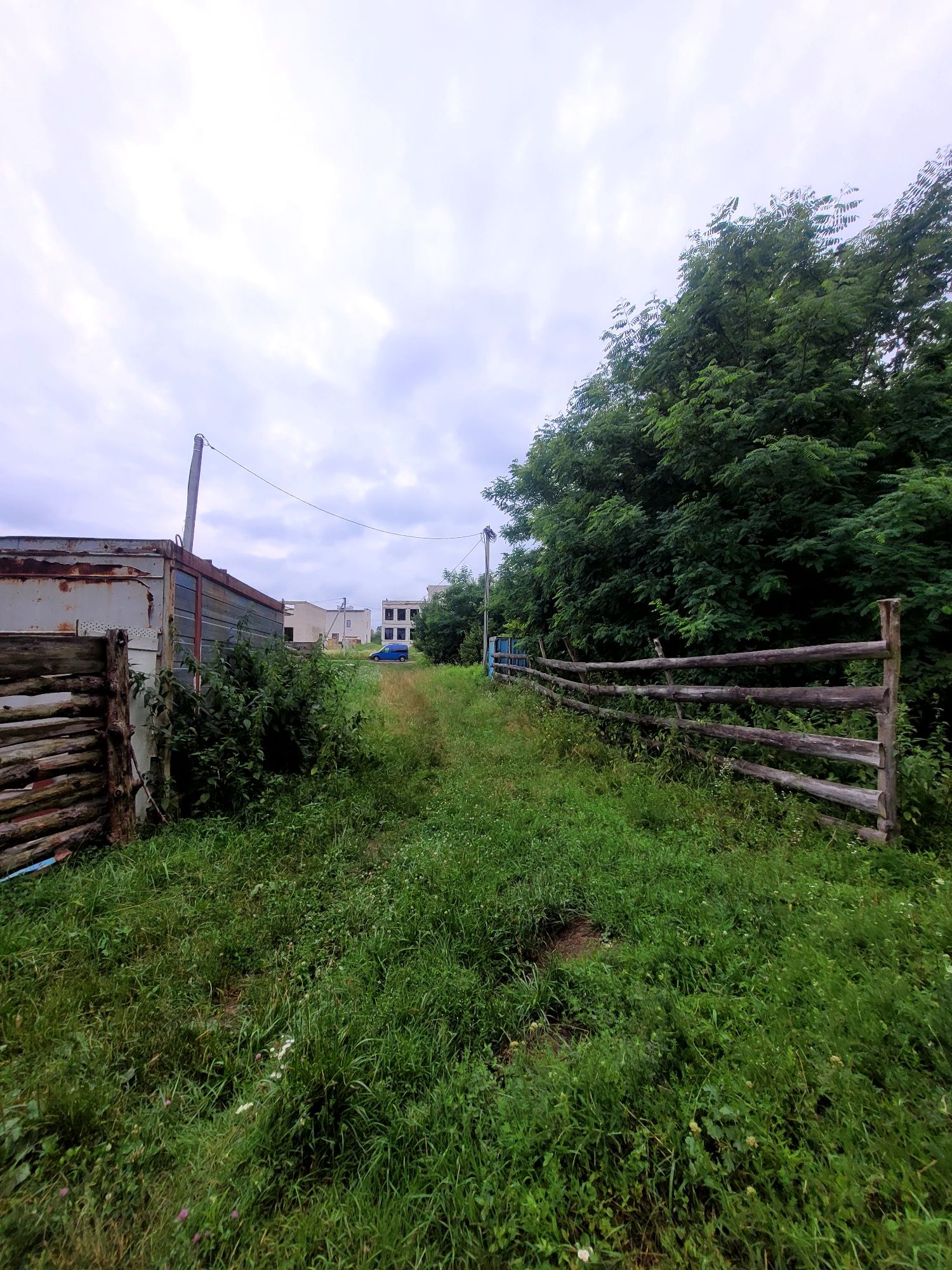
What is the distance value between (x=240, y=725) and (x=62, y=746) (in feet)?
4.45

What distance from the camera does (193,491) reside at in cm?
936

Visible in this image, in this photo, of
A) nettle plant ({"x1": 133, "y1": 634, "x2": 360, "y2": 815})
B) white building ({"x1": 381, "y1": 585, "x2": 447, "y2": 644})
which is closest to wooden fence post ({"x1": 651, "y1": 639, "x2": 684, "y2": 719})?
nettle plant ({"x1": 133, "y1": 634, "x2": 360, "y2": 815})

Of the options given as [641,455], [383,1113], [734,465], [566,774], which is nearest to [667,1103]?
[383,1113]

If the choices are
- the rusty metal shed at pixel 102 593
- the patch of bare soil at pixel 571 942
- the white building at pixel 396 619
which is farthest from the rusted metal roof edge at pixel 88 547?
the white building at pixel 396 619

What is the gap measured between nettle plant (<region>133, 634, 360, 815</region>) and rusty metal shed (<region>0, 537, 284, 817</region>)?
0.21m

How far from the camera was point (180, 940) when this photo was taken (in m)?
2.54

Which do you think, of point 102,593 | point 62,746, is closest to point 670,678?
point 62,746

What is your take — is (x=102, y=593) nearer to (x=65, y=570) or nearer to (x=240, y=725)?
(x=65, y=570)

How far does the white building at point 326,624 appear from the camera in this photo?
125 feet

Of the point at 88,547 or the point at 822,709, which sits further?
the point at 88,547

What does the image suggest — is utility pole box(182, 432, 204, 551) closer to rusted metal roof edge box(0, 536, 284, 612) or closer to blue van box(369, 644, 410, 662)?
rusted metal roof edge box(0, 536, 284, 612)

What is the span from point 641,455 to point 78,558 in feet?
23.4

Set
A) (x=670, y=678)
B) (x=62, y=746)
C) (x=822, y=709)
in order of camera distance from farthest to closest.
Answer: (x=670, y=678) → (x=822, y=709) → (x=62, y=746)

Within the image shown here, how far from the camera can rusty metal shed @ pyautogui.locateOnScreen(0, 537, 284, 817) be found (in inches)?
157
